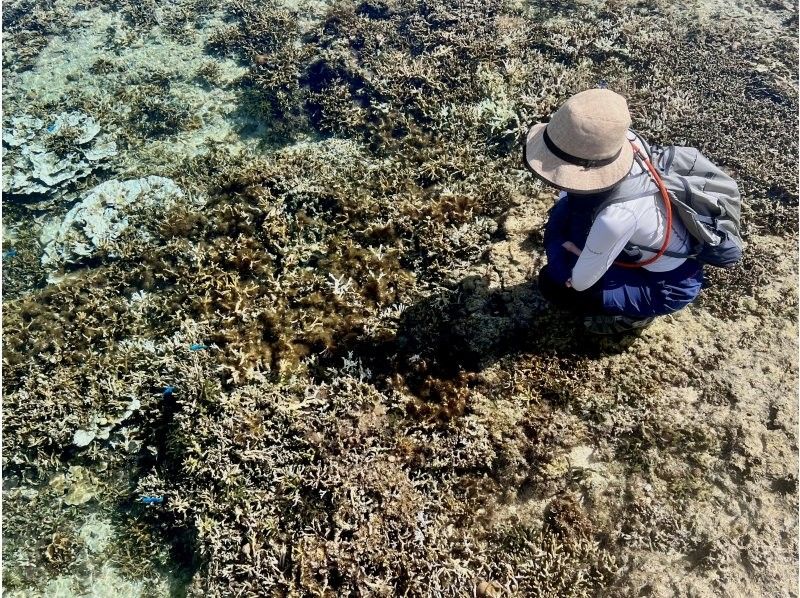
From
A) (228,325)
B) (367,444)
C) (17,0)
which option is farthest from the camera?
(17,0)

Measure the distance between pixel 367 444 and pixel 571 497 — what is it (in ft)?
5.87

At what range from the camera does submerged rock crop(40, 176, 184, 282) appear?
6.49 meters

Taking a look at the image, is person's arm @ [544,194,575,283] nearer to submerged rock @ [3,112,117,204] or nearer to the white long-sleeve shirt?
the white long-sleeve shirt

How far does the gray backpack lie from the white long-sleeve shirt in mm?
50

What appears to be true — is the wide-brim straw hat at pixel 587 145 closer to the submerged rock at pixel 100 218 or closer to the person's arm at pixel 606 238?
the person's arm at pixel 606 238

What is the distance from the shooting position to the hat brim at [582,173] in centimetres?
329

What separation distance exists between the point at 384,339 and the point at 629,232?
2.63 m

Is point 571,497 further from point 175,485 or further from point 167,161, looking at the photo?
point 167,161

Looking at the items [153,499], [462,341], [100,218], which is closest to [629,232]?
[462,341]

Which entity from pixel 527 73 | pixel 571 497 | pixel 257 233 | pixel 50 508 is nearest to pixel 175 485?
pixel 50 508

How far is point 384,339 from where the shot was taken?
5.29 metres

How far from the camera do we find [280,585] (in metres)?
4.20

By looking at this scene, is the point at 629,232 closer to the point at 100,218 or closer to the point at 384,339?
the point at 384,339

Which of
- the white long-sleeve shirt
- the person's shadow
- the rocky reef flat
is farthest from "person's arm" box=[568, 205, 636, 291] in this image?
the rocky reef flat
